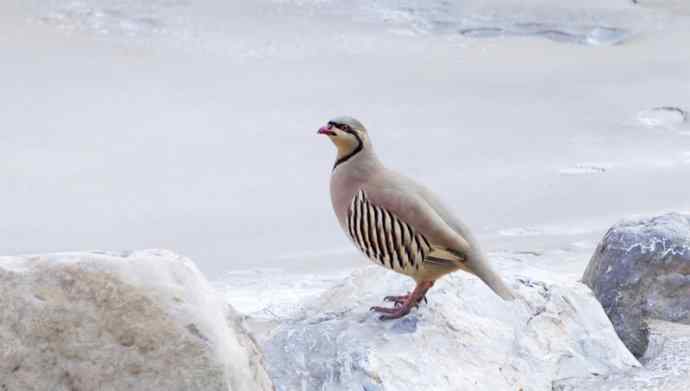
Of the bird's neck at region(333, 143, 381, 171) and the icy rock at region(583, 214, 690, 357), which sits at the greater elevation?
the bird's neck at region(333, 143, 381, 171)

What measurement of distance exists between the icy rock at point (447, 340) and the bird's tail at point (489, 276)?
0.23m

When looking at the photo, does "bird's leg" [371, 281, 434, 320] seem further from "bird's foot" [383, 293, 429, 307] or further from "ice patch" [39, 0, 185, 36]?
"ice patch" [39, 0, 185, 36]

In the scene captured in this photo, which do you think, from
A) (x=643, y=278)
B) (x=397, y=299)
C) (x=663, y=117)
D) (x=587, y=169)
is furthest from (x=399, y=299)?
(x=663, y=117)

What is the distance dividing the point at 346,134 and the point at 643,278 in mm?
1709

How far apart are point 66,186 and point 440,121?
2.78 metres

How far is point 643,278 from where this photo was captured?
5.29 m

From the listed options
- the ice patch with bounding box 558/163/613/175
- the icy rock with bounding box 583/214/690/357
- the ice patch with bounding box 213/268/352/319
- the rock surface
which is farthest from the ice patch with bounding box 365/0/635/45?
the rock surface

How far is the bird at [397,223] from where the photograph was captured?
13.5 feet

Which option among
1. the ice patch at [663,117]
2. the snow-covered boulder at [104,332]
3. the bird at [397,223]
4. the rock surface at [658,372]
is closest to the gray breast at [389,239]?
the bird at [397,223]

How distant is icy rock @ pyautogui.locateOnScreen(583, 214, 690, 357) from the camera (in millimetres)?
5250

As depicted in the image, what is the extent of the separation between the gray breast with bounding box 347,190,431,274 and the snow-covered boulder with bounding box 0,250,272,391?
97 cm

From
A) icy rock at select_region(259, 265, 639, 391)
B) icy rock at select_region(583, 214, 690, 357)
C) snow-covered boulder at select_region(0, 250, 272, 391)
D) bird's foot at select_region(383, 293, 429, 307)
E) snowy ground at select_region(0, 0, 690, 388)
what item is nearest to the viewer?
snow-covered boulder at select_region(0, 250, 272, 391)

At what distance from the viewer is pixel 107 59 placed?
9867 millimetres

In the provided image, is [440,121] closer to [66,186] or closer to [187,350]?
[66,186]
